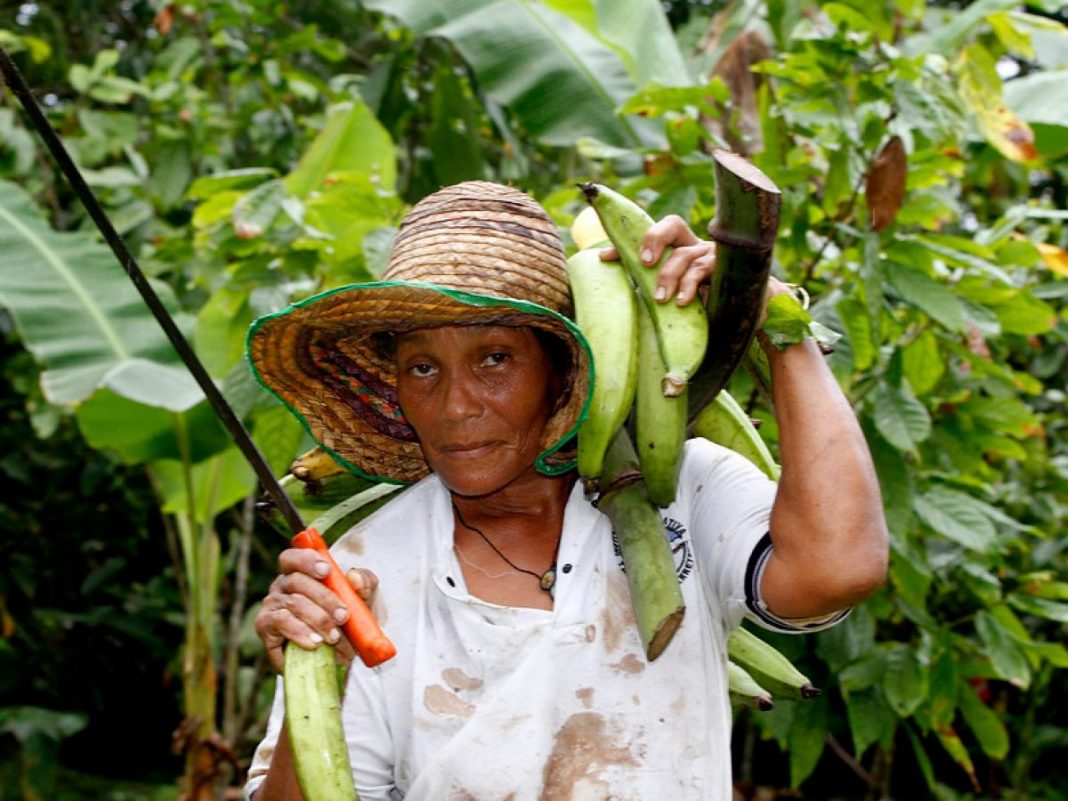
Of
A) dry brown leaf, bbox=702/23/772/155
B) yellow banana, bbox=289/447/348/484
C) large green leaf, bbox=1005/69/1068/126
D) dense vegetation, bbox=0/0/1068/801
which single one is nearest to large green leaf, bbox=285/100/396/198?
dense vegetation, bbox=0/0/1068/801

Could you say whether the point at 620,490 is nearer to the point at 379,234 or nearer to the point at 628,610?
the point at 628,610

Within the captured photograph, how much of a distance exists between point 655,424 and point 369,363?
481mm

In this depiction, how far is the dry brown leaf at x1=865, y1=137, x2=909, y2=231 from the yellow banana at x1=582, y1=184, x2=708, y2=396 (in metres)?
1.27

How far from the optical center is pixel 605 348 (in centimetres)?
149

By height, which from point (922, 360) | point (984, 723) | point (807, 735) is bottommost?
point (984, 723)

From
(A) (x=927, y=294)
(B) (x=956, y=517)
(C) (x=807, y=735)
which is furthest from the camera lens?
(C) (x=807, y=735)

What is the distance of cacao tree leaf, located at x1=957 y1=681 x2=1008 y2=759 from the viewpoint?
3.21 metres

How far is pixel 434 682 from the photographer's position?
155 centimetres

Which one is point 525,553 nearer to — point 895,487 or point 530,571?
point 530,571

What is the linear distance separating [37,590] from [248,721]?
2015 mm

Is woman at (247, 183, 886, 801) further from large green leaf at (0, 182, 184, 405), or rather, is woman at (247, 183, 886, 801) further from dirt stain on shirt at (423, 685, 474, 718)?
large green leaf at (0, 182, 184, 405)

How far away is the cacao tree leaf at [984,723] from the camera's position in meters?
3.21

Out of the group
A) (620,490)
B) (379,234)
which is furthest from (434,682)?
(379,234)

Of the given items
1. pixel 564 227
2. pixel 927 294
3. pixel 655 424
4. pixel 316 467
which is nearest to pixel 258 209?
pixel 564 227
